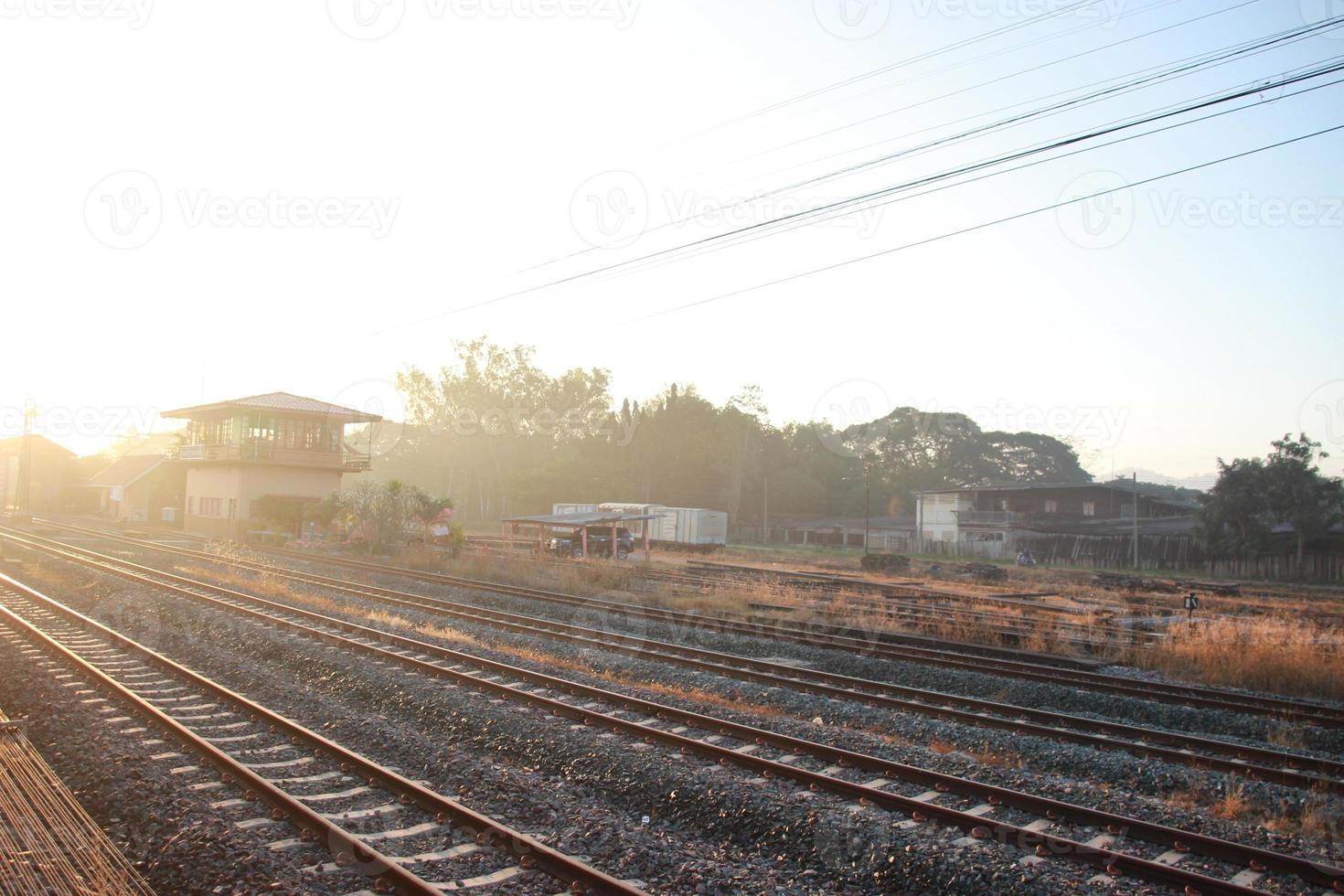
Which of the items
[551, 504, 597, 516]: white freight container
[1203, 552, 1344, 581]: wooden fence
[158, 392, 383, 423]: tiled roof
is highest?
[158, 392, 383, 423]: tiled roof

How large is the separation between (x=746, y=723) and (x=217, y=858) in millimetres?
5758

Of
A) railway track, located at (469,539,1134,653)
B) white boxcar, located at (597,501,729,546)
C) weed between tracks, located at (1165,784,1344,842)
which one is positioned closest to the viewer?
weed between tracks, located at (1165,784,1344,842)

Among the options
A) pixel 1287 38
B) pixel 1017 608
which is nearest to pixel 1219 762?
pixel 1287 38

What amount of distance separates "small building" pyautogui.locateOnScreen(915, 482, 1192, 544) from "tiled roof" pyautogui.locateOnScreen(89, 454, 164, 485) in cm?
6067

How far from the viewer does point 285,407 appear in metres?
48.7

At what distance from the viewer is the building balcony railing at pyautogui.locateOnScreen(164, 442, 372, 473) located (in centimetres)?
4722

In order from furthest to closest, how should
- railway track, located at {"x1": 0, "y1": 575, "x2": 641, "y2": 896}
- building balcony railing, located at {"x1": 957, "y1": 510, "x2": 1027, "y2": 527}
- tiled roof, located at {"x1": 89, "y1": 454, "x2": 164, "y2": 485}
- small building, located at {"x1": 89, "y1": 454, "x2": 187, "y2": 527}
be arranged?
tiled roof, located at {"x1": 89, "y1": 454, "x2": 164, "y2": 485}
building balcony railing, located at {"x1": 957, "y1": 510, "x2": 1027, "y2": 527}
small building, located at {"x1": 89, "y1": 454, "x2": 187, "y2": 527}
railway track, located at {"x1": 0, "y1": 575, "x2": 641, "y2": 896}

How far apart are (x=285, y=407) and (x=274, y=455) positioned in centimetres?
286

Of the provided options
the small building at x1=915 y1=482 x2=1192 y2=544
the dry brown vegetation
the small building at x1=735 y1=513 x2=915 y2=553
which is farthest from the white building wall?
the dry brown vegetation

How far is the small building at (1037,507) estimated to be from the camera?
206 feet

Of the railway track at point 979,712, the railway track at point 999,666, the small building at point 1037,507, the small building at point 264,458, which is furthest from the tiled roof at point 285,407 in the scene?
the small building at point 1037,507

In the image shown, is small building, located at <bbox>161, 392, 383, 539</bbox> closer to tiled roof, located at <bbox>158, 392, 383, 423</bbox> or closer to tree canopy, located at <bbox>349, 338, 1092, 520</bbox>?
tiled roof, located at <bbox>158, 392, 383, 423</bbox>

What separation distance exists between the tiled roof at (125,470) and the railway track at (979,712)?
6176 centimetres

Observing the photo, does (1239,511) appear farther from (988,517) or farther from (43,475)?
(43,475)
